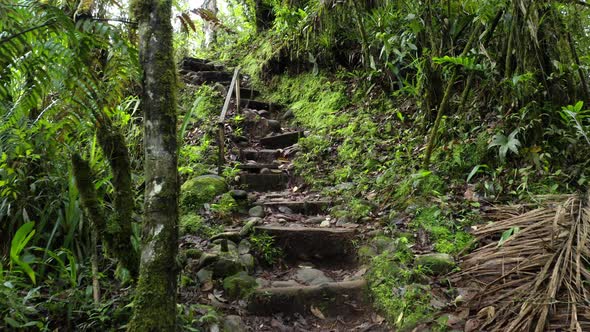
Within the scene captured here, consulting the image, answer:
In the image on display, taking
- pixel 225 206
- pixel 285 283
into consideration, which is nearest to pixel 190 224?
pixel 225 206

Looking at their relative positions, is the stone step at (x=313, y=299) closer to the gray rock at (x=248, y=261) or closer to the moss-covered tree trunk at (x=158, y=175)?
the gray rock at (x=248, y=261)

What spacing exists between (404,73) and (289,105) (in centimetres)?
270

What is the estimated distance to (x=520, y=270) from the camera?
2.23m

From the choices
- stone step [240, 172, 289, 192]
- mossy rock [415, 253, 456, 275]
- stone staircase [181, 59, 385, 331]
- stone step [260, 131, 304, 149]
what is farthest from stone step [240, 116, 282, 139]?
mossy rock [415, 253, 456, 275]

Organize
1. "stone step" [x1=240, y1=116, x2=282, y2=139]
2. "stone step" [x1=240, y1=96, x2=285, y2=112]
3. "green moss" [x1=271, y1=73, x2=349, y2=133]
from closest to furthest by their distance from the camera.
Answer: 1. "green moss" [x1=271, y1=73, x2=349, y2=133]
2. "stone step" [x1=240, y1=116, x2=282, y2=139]
3. "stone step" [x1=240, y1=96, x2=285, y2=112]

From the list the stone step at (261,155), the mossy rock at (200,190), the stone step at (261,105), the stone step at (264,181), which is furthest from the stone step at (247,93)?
the mossy rock at (200,190)

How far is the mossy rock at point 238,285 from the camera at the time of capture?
2.62 meters

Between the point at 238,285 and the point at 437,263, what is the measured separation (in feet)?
4.28

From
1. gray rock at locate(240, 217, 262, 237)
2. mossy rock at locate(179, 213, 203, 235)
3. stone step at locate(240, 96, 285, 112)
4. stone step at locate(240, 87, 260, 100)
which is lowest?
gray rock at locate(240, 217, 262, 237)

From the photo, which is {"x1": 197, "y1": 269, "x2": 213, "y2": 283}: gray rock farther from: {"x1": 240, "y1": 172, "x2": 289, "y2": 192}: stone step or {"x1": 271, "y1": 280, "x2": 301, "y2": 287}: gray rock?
{"x1": 240, "y1": 172, "x2": 289, "y2": 192}: stone step

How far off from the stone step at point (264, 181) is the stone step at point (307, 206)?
65 cm

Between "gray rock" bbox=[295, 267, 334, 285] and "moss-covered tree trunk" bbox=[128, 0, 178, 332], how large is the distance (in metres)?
1.34

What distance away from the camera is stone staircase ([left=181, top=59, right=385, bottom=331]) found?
262cm

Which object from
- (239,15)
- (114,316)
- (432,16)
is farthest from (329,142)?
(239,15)
